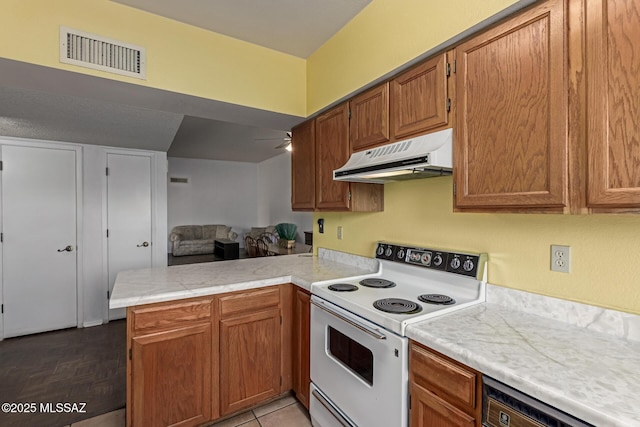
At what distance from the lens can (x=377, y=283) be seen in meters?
1.85

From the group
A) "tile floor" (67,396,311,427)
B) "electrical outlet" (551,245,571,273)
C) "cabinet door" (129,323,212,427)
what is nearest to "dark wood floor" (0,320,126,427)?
"tile floor" (67,396,311,427)

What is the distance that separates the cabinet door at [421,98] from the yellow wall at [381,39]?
8 cm

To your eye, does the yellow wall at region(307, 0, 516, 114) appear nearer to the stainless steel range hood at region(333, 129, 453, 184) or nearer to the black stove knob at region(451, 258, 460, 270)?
the stainless steel range hood at region(333, 129, 453, 184)

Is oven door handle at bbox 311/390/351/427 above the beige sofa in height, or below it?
below

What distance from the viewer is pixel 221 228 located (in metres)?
8.35

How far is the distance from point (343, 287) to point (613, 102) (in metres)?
1.37

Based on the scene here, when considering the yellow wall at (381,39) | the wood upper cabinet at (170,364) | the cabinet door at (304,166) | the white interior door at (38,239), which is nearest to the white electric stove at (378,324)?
the wood upper cabinet at (170,364)

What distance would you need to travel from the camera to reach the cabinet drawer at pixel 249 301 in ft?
5.99

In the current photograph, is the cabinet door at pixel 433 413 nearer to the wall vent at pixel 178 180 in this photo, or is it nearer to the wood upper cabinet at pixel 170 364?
the wood upper cabinet at pixel 170 364

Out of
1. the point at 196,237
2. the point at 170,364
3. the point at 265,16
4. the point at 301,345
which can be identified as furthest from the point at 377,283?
the point at 196,237

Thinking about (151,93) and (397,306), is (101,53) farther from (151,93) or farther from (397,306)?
(397,306)

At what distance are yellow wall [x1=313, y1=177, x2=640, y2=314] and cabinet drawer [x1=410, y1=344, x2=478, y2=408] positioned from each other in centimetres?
59

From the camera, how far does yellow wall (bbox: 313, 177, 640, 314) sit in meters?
1.11

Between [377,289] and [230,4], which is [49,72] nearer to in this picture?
[230,4]
